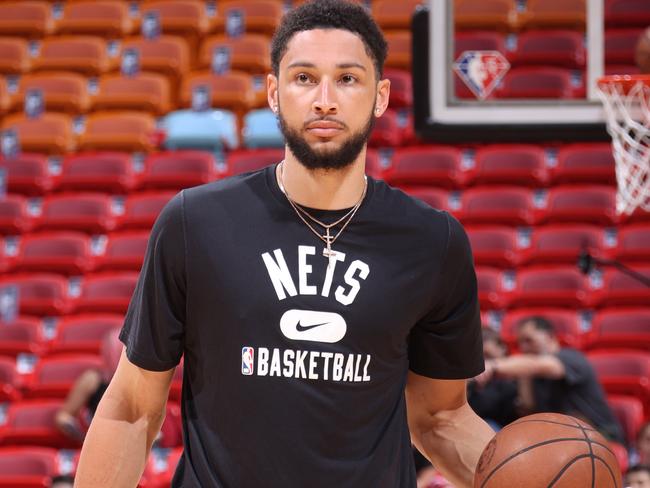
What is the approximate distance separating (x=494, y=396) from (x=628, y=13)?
3.05 m

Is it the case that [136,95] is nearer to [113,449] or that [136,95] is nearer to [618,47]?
[618,47]

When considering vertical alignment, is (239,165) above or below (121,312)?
above

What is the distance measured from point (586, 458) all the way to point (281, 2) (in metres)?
9.62

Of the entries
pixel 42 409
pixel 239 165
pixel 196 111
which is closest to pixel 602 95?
pixel 42 409

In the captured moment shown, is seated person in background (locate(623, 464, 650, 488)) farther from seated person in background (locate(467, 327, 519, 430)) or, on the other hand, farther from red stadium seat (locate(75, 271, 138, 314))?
red stadium seat (locate(75, 271, 138, 314))

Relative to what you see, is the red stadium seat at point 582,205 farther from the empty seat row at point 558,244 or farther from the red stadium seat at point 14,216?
the red stadium seat at point 14,216

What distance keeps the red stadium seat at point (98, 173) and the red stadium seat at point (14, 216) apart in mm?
421

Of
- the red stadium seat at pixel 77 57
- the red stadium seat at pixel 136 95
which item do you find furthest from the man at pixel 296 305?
the red stadium seat at pixel 77 57

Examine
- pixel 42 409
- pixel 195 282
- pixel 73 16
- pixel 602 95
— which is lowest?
pixel 42 409

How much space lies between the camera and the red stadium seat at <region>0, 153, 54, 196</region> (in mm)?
9336

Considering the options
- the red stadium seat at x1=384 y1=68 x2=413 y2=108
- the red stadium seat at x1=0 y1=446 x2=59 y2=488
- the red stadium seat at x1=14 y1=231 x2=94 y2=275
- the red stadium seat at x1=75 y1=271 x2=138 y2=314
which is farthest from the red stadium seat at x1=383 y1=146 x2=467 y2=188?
the red stadium seat at x1=0 y1=446 x2=59 y2=488

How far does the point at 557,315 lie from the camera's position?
7.03 meters

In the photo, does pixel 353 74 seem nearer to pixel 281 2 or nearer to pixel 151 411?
pixel 151 411

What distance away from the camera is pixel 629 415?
598 centimetres
